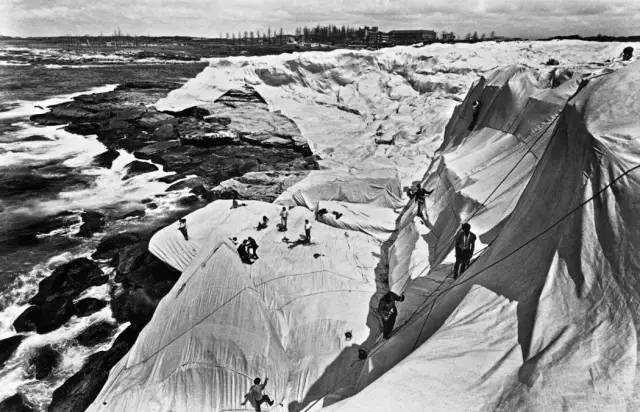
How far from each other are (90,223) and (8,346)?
9801mm

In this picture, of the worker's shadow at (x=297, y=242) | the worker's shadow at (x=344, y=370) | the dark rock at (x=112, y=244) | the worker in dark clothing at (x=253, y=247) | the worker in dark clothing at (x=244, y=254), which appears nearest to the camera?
the worker's shadow at (x=344, y=370)

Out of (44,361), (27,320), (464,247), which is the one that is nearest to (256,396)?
(464,247)

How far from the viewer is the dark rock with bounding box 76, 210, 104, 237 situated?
20438 mm

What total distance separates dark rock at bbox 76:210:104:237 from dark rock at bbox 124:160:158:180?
20.0ft

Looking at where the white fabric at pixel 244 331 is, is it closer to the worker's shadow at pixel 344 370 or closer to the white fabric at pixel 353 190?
the worker's shadow at pixel 344 370

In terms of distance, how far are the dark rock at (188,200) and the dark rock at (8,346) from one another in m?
12.2

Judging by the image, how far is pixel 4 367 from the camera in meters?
12.0

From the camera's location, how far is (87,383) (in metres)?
10.4

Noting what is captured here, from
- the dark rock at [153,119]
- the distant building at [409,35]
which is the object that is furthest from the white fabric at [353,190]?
the distant building at [409,35]

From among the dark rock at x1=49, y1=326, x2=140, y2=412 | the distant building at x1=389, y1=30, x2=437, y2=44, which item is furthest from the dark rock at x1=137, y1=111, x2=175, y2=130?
the distant building at x1=389, y1=30, x2=437, y2=44

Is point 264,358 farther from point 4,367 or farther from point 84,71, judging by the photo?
point 84,71

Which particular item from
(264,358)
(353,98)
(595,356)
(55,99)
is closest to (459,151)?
(264,358)

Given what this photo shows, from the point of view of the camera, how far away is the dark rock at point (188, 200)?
79.5ft

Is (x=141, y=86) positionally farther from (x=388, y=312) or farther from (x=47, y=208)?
(x=388, y=312)
